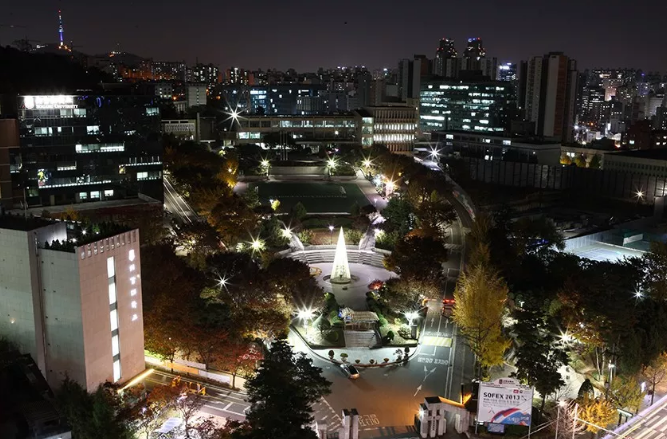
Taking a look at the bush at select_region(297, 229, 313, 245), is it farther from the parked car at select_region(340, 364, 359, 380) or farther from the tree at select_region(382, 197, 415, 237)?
the parked car at select_region(340, 364, 359, 380)

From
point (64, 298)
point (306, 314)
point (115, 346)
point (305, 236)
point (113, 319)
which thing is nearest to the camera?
point (64, 298)

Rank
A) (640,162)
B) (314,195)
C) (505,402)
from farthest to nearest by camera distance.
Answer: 1. (640,162)
2. (314,195)
3. (505,402)

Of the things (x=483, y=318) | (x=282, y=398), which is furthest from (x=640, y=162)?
(x=282, y=398)

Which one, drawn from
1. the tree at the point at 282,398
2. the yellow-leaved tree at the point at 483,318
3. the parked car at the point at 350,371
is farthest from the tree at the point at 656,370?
the tree at the point at 282,398

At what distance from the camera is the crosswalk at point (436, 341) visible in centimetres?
2659

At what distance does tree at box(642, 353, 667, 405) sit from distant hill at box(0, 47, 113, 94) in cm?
4436

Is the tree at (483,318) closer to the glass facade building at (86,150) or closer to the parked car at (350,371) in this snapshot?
the parked car at (350,371)

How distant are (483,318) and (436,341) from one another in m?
3.64

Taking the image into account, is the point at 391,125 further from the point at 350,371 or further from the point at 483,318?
the point at 350,371

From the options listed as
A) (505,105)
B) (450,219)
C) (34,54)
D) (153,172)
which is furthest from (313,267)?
(505,105)

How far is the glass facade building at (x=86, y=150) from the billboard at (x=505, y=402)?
32436mm

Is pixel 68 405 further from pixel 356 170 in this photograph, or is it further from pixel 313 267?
pixel 356 170

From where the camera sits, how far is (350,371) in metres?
23.7

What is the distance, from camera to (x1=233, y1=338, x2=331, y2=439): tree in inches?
664
